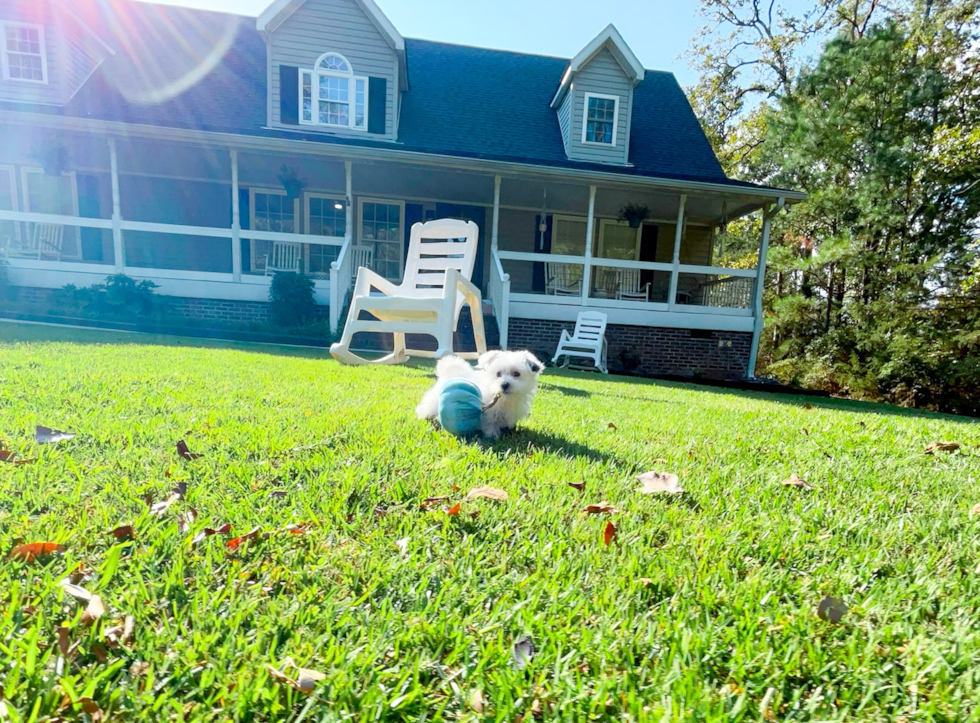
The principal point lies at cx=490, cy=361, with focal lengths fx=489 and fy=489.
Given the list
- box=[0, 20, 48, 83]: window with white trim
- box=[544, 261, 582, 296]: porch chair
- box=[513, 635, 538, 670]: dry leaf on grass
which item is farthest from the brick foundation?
box=[0, 20, 48, 83]: window with white trim

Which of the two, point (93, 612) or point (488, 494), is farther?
point (488, 494)

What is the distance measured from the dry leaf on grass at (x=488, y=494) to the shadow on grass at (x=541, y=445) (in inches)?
18.7

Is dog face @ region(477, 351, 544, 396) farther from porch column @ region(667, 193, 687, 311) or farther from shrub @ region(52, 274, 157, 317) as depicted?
shrub @ region(52, 274, 157, 317)

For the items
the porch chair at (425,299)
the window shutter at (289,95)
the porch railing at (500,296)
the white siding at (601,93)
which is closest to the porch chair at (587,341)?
the porch railing at (500,296)

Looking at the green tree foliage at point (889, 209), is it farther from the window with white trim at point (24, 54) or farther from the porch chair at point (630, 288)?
the window with white trim at point (24, 54)

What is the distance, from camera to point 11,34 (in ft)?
32.2

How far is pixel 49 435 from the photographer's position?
6.11 ft

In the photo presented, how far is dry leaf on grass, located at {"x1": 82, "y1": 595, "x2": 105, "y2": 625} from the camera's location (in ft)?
2.91

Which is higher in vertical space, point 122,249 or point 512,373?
point 122,249

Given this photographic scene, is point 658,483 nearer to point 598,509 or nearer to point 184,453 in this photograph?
point 598,509

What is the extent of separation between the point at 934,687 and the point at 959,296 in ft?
42.7

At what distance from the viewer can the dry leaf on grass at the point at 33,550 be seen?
1.06 m

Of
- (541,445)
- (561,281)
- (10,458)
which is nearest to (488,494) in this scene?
(541,445)

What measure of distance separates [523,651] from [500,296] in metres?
8.05
